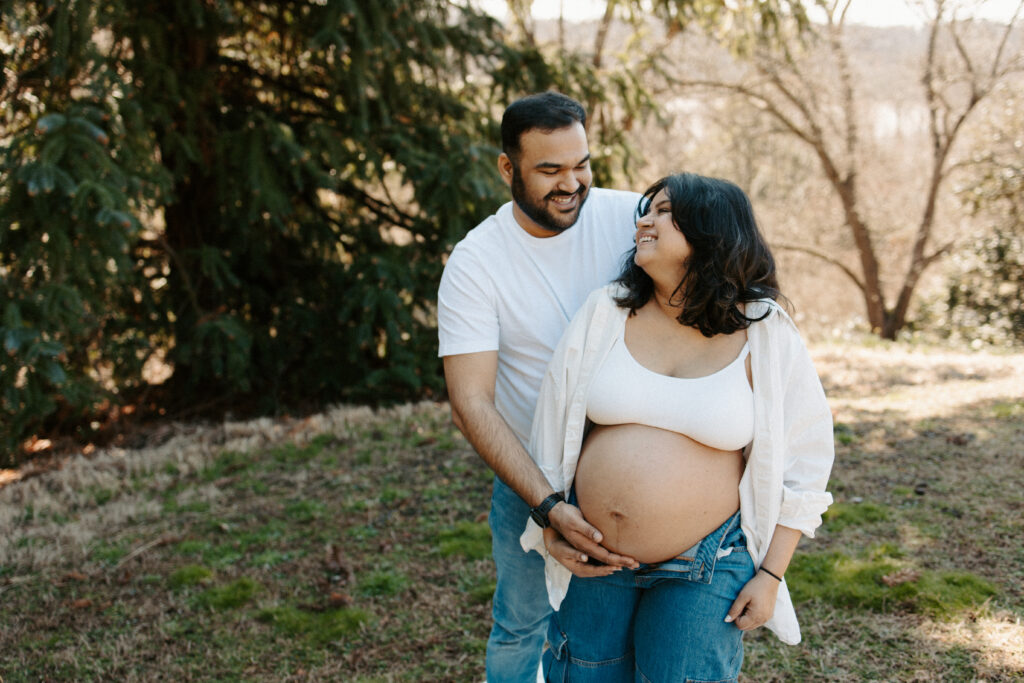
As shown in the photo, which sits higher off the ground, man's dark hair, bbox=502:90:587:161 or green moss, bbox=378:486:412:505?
man's dark hair, bbox=502:90:587:161

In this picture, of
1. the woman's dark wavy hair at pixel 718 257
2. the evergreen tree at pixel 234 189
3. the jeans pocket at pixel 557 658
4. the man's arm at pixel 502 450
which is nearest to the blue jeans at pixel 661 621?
the jeans pocket at pixel 557 658

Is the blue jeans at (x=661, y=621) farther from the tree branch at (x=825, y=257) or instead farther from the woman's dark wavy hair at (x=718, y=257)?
the tree branch at (x=825, y=257)

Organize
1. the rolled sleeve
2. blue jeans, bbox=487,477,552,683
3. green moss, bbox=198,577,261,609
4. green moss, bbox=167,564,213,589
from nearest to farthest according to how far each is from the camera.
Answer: the rolled sleeve
blue jeans, bbox=487,477,552,683
green moss, bbox=198,577,261,609
green moss, bbox=167,564,213,589

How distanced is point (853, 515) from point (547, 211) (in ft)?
9.71

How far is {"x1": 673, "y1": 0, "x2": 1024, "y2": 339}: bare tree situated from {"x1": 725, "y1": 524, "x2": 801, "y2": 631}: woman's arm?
12.2m

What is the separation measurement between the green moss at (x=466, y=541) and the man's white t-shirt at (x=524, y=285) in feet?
6.10

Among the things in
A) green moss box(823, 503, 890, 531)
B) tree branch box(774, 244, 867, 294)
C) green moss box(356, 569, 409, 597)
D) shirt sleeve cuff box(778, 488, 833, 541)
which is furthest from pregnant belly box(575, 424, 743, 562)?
tree branch box(774, 244, 867, 294)

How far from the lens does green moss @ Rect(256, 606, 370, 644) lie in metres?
3.44

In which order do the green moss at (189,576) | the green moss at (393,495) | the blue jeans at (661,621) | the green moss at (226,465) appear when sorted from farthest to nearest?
the green moss at (226,465) → the green moss at (393,495) → the green moss at (189,576) → the blue jeans at (661,621)

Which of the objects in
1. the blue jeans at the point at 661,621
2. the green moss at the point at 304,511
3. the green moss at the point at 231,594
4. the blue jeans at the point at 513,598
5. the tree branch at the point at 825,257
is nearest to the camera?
the blue jeans at the point at 661,621

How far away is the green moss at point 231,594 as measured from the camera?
375cm

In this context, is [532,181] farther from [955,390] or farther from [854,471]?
[955,390]

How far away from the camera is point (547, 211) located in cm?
234

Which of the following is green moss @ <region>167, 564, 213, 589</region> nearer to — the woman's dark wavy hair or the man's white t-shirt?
the man's white t-shirt
